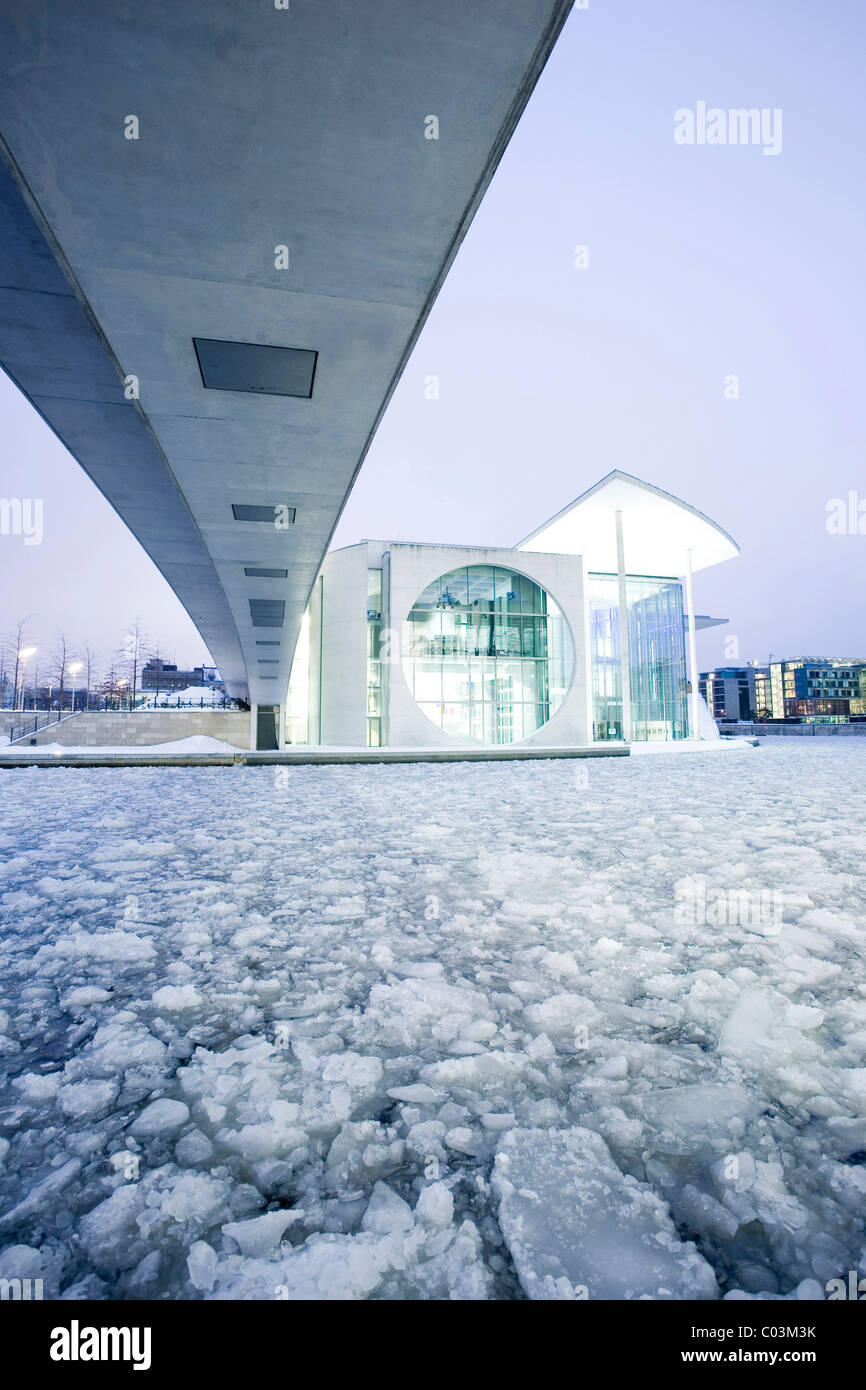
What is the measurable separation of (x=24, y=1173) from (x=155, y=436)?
6354 mm

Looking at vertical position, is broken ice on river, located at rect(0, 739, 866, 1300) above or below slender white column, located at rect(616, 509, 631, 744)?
below

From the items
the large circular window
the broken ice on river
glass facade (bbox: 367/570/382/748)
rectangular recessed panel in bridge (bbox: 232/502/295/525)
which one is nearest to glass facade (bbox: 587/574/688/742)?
the large circular window

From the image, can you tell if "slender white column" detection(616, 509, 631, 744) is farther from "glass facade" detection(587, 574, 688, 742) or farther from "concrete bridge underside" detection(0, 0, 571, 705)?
"concrete bridge underside" detection(0, 0, 571, 705)

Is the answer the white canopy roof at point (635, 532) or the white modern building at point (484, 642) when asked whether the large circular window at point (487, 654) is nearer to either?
the white modern building at point (484, 642)

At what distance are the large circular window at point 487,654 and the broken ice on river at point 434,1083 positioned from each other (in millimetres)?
29057

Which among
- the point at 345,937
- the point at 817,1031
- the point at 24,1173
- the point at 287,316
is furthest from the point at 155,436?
the point at 817,1031

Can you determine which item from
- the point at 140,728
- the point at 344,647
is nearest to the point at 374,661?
the point at 344,647

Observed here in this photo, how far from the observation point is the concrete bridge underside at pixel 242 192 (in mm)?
2746

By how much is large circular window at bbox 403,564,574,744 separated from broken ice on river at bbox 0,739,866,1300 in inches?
1144

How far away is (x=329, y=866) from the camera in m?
5.83

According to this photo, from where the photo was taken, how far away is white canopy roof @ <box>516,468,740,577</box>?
35.6 metres

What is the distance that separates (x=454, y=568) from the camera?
34625 mm

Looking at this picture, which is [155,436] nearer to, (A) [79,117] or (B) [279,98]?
(A) [79,117]

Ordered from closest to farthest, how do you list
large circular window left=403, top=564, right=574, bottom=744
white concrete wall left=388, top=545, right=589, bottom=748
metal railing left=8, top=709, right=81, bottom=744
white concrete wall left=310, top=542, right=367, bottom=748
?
white concrete wall left=388, top=545, right=589, bottom=748 < large circular window left=403, top=564, right=574, bottom=744 < metal railing left=8, top=709, right=81, bottom=744 < white concrete wall left=310, top=542, right=367, bottom=748
